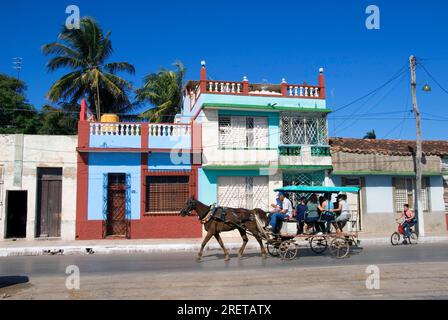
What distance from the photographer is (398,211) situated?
21250 millimetres

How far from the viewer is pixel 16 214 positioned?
19203 millimetres

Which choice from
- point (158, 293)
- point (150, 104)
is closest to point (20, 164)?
point (150, 104)

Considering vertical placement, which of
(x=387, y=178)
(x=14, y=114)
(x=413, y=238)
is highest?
(x=14, y=114)

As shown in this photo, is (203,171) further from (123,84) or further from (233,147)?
(123,84)

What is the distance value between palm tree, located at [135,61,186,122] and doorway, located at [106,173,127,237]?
9270mm

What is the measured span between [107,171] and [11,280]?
974 cm

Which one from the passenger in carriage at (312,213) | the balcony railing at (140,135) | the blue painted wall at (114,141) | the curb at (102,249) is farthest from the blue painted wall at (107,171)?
the passenger in carriage at (312,213)

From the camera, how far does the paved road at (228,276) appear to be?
7.60 meters

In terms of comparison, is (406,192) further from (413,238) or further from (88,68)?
(88,68)

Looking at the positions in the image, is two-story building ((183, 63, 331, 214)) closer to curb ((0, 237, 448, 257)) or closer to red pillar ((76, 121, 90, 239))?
curb ((0, 237, 448, 257))

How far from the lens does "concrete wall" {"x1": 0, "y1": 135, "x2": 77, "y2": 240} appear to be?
1814 centimetres

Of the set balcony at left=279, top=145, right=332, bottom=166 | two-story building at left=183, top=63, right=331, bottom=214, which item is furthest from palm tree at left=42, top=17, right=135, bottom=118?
balcony at left=279, top=145, right=332, bottom=166

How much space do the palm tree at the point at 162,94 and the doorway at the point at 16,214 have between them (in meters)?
10.4

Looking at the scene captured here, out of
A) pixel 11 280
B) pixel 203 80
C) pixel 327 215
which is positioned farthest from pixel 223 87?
pixel 11 280
